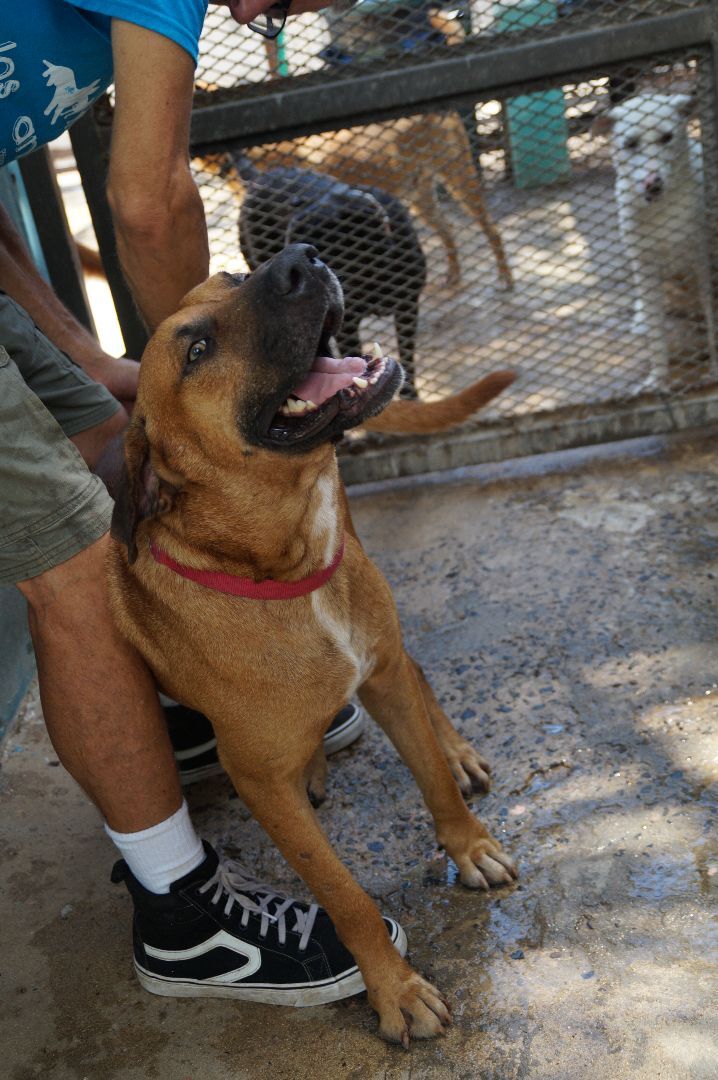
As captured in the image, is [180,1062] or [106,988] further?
[106,988]

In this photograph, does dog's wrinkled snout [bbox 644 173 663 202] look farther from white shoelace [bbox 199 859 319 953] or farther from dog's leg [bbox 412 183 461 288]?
white shoelace [bbox 199 859 319 953]

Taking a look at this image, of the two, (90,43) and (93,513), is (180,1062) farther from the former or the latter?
(90,43)

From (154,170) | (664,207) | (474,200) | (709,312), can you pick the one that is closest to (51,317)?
(154,170)

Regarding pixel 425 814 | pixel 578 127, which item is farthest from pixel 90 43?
pixel 578 127

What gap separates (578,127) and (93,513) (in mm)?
4182

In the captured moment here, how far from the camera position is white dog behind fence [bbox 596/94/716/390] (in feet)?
13.0

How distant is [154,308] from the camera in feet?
7.02

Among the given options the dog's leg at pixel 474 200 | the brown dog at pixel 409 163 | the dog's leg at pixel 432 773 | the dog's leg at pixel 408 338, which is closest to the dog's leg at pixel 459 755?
the dog's leg at pixel 432 773

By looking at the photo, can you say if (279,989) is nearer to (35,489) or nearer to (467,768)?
(467,768)

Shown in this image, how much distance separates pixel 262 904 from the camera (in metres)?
2.17

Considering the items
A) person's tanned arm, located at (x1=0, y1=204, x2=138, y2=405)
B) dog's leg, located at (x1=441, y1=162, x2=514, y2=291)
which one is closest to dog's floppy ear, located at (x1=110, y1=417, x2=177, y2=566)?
person's tanned arm, located at (x1=0, y1=204, x2=138, y2=405)

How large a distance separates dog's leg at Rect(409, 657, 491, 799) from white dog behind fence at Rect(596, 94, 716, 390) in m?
2.03

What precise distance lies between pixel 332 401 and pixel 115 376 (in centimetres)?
106

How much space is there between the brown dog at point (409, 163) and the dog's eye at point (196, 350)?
77.2 inches
